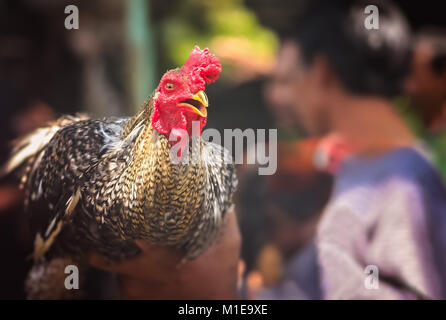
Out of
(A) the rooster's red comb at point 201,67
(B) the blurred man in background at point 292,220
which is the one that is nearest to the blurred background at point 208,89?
(B) the blurred man in background at point 292,220

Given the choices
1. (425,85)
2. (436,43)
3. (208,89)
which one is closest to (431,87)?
(425,85)

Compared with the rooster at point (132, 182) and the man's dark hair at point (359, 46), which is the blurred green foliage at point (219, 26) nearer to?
the man's dark hair at point (359, 46)

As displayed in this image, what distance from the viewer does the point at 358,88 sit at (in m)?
1.74

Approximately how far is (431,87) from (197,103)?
1.69 metres

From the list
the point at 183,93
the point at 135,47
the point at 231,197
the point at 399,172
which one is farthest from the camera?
the point at 135,47

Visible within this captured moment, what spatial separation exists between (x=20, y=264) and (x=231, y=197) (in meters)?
0.58

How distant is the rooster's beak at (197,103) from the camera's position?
0.77 m

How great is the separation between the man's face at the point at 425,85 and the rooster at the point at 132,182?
1.35 metres

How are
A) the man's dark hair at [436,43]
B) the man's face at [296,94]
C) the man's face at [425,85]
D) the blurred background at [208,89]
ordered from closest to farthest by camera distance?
1. the blurred background at [208,89]
2. the man's face at [296,94]
3. the man's face at [425,85]
4. the man's dark hair at [436,43]

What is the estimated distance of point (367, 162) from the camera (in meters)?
1.68

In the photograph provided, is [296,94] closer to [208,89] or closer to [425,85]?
[425,85]

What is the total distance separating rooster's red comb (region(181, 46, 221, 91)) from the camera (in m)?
0.77
